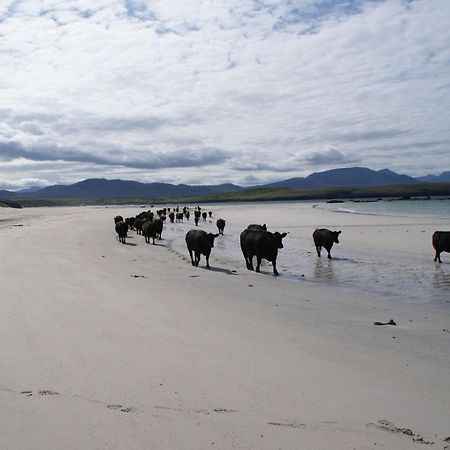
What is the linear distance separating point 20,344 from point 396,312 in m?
6.87

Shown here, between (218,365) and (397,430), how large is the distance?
215 cm

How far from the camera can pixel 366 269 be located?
15281 millimetres

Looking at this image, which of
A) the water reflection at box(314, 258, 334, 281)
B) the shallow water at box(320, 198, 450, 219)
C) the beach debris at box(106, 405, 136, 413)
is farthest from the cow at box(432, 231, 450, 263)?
the shallow water at box(320, 198, 450, 219)

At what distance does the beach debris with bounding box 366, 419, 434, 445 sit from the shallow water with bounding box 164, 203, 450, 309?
675 cm

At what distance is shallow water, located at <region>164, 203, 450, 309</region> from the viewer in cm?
1150

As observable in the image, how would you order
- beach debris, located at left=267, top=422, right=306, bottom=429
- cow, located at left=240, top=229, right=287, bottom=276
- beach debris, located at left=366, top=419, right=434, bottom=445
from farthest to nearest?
1. cow, located at left=240, top=229, right=287, bottom=276
2. beach debris, located at left=267, top=422, right=306, bottom=429
3. beach debris, located at left=366, top=419, right=434, bottom=445

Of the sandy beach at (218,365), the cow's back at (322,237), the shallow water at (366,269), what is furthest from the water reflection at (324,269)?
the sandy beach at (218,365)

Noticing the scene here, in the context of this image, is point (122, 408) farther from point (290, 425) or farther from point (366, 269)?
point (366, 269)

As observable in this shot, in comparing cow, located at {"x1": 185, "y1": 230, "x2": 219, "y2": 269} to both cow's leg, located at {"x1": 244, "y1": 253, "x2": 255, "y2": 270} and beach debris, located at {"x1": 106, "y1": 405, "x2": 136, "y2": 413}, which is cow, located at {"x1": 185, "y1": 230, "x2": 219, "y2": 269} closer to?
cow's leg, located at {"x1": 244, "y1": 253, "x2": 255, "y2": 270}

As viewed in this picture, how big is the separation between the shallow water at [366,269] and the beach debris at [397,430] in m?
6.75

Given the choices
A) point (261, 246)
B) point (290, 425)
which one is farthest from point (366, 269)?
point (290, 425)

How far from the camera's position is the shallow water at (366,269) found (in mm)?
11500

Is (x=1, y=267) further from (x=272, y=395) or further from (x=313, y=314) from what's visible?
(x=272, y=395)

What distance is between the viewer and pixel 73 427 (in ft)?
12.5
